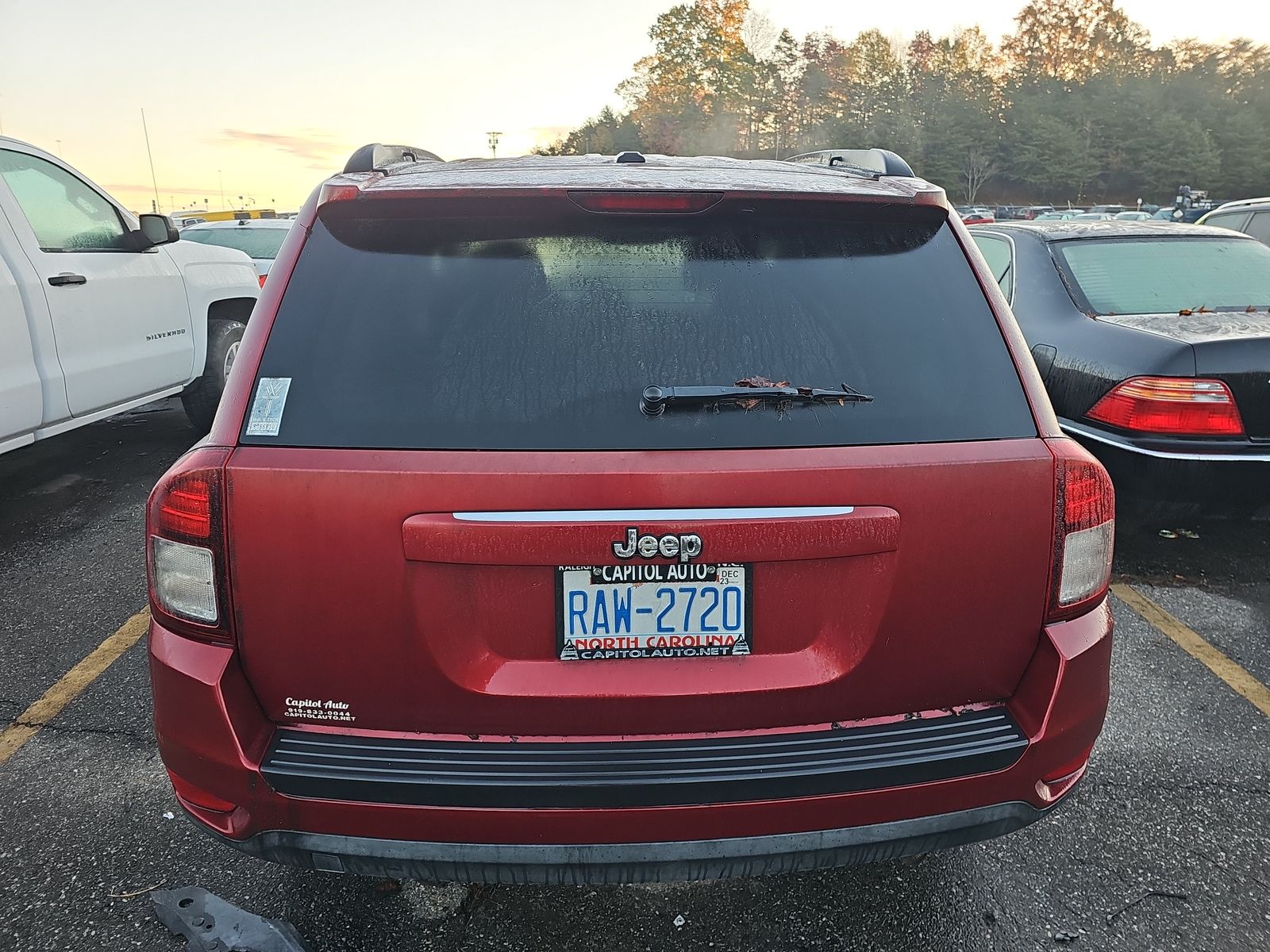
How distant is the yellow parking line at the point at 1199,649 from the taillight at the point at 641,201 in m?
2.80

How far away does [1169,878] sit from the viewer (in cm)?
218

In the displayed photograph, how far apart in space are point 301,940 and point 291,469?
117 centimetres

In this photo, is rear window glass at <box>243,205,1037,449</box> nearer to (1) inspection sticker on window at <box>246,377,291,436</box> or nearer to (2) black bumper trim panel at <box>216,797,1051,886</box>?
(1) inspection sticker on window at <box>246,377,291,436</box>

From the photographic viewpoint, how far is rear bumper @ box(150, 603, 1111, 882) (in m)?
1.54

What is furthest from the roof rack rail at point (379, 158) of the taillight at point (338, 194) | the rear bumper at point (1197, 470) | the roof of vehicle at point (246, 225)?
the roof of vehicle at point (246, 225)

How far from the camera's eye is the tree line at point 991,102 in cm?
7269

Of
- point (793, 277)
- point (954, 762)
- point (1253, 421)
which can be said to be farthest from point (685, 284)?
point (1253, 421)

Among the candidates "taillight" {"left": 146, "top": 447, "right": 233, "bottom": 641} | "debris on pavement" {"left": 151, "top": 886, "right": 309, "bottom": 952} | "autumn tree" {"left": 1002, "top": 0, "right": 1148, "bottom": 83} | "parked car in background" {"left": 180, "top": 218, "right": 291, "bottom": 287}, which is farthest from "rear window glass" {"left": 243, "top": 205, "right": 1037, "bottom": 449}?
"autumn tree" {"left": 1002, "top": 0, "right": 1148, "bottom": 83}

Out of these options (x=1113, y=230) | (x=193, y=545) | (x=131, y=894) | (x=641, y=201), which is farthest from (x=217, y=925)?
(x=1113, y=230)

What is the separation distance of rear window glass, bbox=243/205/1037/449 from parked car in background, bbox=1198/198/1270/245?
7.99 m

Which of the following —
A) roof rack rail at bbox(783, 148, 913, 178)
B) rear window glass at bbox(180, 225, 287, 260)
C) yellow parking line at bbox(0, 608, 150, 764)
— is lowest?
yellow parking line at bbox(0, 608, 150, 764)

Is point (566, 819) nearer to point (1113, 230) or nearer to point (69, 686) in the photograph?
point (69, 686)

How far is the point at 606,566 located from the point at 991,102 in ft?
303

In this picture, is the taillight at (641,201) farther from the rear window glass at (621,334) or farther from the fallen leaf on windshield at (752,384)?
the fallen leaf on windshield at (752,384)
